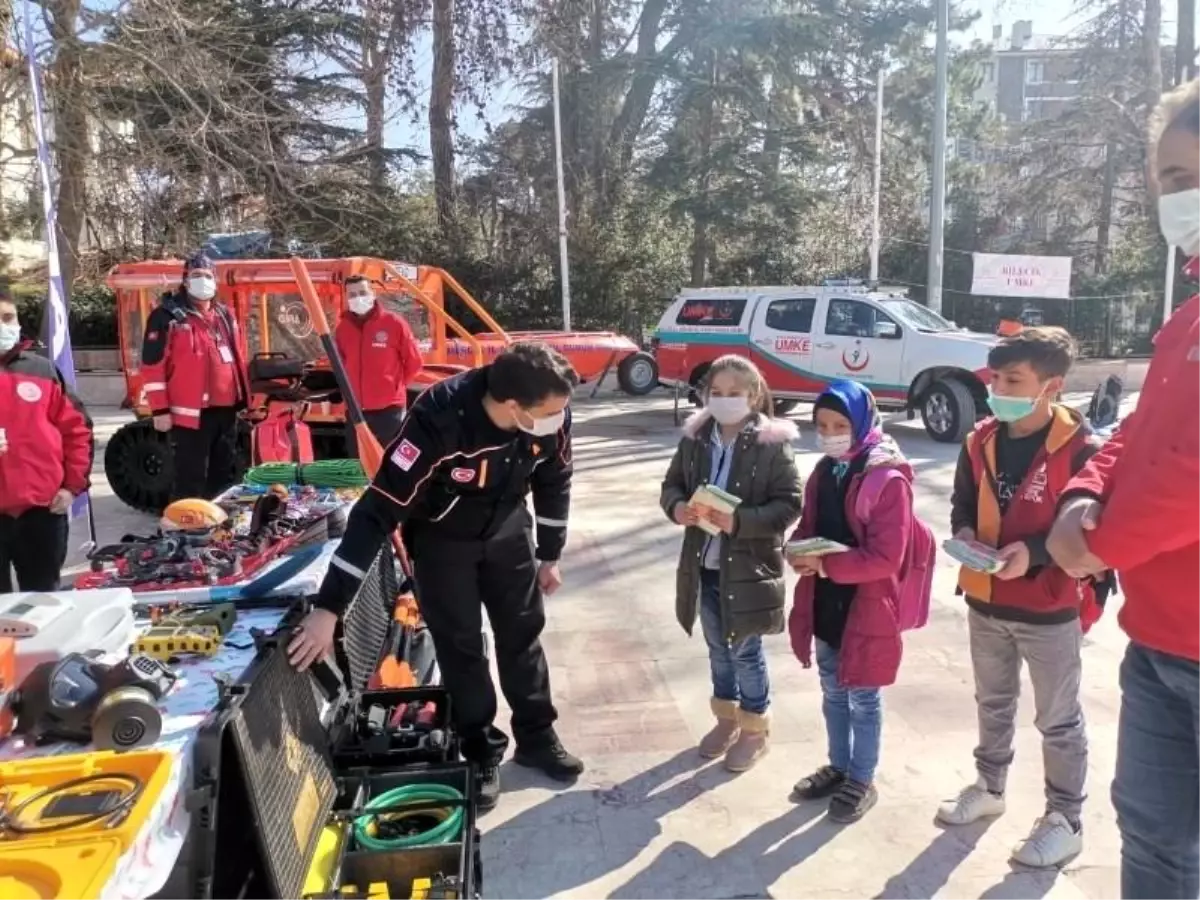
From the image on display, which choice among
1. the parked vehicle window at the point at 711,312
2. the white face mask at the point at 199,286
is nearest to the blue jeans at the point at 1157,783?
the white face mask at the point at 199,286

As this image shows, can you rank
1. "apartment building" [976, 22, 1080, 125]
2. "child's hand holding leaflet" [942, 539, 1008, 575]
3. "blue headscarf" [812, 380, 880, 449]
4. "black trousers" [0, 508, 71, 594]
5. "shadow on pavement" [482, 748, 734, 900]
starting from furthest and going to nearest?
"apartment building" [976, 22, 1080, 125] → "black trousers" [0, 508, 71, 594] → "blue headscarf" [812, 380, 880, 449] → "shadow on pavement" [482, 748, 734, 900] → "child's hand holding leaflet" [942, 539, 1008, 575]

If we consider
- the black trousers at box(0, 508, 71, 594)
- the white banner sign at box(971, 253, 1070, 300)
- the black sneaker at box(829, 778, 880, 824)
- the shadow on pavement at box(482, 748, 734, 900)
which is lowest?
the shadow on pavement at box(482, 748, 734, 900)

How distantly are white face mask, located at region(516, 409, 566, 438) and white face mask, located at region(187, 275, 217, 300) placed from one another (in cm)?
418

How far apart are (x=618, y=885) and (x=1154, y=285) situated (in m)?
21.4

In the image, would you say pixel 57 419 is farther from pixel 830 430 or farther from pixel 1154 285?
pixel 1154 285

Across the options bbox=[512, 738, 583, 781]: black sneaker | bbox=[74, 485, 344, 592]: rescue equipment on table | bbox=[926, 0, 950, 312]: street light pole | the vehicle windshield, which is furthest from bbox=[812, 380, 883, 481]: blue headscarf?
bbox=[926, 0, 950, 312]: street light pole

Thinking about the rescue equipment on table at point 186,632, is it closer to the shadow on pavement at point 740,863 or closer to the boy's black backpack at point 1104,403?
the shadow on pavement at point 740,863

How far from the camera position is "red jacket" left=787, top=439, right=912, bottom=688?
119 inches

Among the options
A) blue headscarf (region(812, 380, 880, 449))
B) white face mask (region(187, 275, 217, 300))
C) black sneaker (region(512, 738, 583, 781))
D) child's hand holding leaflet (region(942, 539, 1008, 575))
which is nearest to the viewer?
child's hand holding leaflet (region(942, 539, 1008, 575))

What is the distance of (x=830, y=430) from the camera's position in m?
3.15

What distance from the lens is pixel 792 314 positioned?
44.1 ft

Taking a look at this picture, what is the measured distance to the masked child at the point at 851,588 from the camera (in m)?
3.05

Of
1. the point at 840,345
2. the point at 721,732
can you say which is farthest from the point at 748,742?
the point at 840,345

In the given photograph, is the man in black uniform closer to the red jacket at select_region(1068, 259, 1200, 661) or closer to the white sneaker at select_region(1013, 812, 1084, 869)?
the white sneaker at select_region(1013, 812, 1084, 869)
